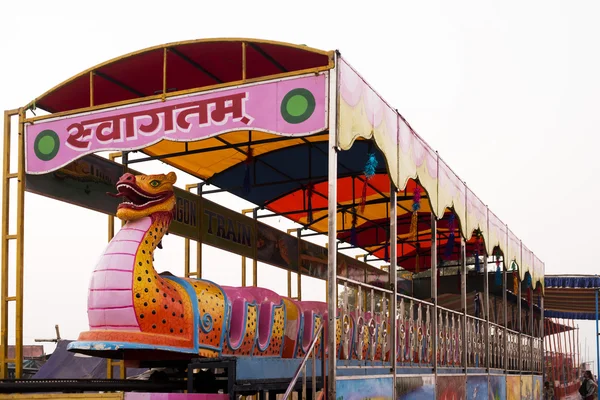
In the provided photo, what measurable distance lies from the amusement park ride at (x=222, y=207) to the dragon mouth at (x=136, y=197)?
15 millimetres

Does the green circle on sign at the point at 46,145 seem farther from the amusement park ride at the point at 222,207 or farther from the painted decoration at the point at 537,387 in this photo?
the painted decoration at the point at 537,387

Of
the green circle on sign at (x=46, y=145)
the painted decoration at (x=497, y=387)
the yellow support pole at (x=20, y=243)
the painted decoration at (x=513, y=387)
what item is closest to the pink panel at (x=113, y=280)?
the yellow support pole at (x=20, y=243)

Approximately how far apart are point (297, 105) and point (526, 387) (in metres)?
12.7

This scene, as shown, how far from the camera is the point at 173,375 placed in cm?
812

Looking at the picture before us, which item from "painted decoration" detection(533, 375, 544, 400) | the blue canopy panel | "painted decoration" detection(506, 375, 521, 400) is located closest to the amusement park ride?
"painted decoration" detection(506, 375, 521, 400)

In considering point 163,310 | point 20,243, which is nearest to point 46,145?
point 20,243

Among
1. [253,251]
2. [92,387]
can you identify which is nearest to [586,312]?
[253,251]

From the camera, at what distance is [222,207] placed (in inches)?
507

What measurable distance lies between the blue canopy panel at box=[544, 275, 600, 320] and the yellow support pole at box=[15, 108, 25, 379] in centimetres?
1566

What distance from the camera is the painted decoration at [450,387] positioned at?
1086 cm

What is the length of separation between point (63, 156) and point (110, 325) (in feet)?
7.94

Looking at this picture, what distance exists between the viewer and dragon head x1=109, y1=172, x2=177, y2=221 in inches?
312

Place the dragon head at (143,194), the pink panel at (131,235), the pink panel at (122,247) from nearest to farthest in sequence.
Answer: the pink panel at (122,247) < the pink panel at (131,235) < the dragon head at (143,194)

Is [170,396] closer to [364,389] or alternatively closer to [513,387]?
[364,389]
